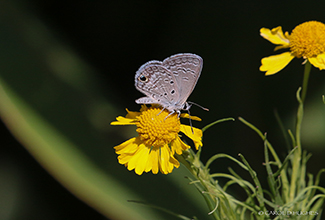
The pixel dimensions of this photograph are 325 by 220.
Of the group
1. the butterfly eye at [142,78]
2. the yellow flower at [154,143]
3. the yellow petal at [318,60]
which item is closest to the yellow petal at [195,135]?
the yellow flower at [154,143]

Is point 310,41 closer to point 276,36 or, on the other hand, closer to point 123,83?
point 276,36

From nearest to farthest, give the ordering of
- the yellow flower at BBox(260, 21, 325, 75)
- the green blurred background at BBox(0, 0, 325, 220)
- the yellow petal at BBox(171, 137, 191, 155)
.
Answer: the yellow petal at BBox(171, 137, 191, 155) < the yellow flower at BBox(260, 21, 325, 75) < the green blurred background at BBox(0, 0, 325, 220)

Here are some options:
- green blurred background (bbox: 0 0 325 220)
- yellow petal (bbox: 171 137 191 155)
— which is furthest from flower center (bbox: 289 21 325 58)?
yellow petal (bbox: 171 137 191 155)

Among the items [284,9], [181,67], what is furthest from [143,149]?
[284,9]

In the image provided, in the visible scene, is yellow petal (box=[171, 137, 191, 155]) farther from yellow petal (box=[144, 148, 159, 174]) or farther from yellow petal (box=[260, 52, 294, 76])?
yellow petal (box=[260, 52, 294, 76])

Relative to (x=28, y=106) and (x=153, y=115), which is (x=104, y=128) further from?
(x=153, y=115)

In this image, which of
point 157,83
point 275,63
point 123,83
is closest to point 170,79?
point 157,83
